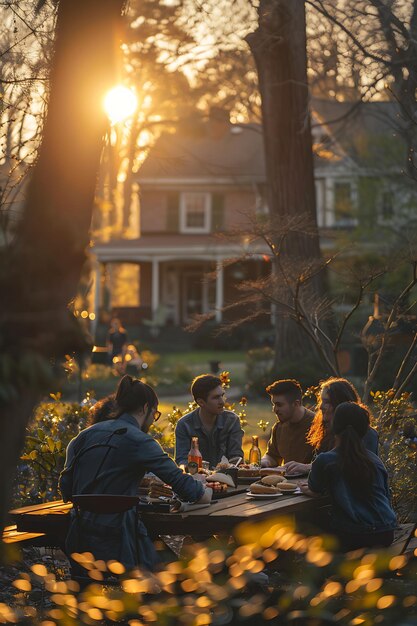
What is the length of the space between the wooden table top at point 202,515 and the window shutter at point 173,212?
42.5 m

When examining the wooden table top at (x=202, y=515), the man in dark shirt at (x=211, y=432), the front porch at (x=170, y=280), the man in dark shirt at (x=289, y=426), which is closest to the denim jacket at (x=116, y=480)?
the wooden table top at (x=202, y=515)

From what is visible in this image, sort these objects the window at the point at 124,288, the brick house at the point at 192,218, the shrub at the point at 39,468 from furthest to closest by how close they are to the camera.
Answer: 1. the window at the point at 124,288
2. the brick house at the point at 192,218
3. the shrub at the point at 39,468

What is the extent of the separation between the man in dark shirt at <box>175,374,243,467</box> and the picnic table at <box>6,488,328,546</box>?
147cm

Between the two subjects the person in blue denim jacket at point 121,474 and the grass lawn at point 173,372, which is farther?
the grass lawn at point 173,372

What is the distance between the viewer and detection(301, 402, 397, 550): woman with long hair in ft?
22.8

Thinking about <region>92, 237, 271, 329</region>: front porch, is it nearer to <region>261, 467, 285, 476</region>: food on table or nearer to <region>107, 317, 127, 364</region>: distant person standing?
<region>107, 317, 127, 364</region>: distant person standing

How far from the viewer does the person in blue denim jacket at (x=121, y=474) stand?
21.3 ft

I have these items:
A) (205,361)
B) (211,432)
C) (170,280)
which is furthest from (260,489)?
(170,280)

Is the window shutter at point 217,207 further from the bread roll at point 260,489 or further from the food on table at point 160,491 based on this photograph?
the food on table at point 160,491

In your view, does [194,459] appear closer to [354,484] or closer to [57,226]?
[354,484]

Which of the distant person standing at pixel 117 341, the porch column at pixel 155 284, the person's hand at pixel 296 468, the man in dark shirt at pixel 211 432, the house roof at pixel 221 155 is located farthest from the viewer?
the house roof at pixel 221 155

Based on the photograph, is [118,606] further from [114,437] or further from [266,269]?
[266,269]

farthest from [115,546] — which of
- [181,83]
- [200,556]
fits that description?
[181,83]

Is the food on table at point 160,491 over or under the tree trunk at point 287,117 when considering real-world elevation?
under
